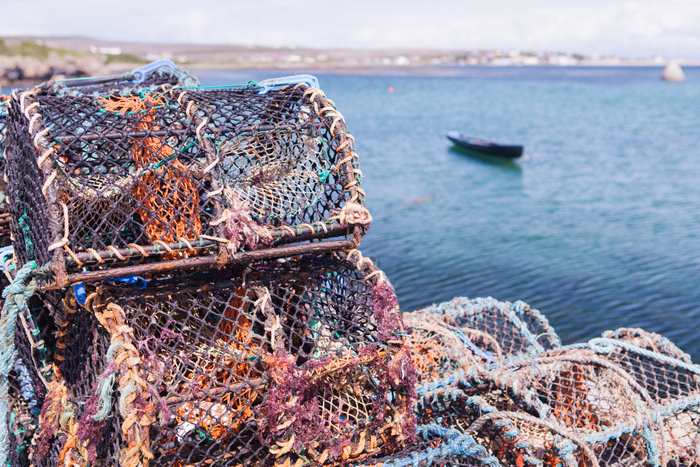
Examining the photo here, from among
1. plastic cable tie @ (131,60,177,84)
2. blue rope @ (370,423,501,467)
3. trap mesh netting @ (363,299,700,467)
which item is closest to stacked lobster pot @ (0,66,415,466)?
blue rope @ (370,423,501,467)

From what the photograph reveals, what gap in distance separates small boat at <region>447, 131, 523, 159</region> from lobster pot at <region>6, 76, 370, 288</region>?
23.1m

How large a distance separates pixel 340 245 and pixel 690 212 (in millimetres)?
17266

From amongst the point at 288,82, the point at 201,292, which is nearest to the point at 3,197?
the point at 201,292

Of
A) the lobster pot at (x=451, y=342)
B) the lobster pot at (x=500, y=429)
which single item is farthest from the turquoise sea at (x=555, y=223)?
the lobster pot at (x=500, y=429)

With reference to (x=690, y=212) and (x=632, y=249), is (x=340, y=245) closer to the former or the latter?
(x=632, y=249)

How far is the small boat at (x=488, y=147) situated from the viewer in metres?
25.5

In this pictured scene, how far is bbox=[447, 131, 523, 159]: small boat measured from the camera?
83.6 feet

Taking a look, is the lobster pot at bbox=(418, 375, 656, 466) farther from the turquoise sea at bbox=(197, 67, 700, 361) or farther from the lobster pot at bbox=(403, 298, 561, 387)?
the turquoise sea at bbox=(197, 67, 700, 361)

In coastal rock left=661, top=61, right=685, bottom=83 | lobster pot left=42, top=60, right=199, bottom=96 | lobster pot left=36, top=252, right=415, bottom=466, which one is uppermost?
lobster pot left=42, top=60, right=199, bottom=96

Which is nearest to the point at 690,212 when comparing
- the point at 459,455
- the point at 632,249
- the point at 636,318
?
the point at 632,249

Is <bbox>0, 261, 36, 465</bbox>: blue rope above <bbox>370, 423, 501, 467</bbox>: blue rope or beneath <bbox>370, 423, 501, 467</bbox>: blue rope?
above

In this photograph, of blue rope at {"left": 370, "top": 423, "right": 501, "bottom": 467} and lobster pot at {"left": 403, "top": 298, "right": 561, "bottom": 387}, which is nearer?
blue rope at {"left": 370, "top": 423, "right": 501, "bottom": 467}

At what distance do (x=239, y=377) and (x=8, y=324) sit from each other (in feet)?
4.30

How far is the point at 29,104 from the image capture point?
3.03m
